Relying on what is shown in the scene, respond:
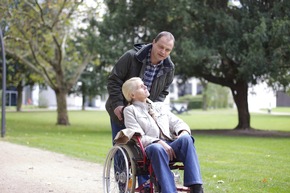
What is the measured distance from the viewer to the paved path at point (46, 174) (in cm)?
743

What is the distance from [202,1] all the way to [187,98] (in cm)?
5125

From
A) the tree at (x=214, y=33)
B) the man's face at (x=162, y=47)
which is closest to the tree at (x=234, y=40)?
the tree at (x=214, y=33)

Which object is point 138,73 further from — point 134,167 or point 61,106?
point 61,106

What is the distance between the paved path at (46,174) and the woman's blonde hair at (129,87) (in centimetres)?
199

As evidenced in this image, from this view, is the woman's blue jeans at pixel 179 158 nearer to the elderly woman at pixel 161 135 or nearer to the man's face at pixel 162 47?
the elderly woman at pixel 161 135

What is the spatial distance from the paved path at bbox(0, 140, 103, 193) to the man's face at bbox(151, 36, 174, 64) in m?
2.31

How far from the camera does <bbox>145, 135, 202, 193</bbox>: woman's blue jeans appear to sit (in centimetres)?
501

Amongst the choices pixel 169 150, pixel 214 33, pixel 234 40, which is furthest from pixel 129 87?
pixel 214 33

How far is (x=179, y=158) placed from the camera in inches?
207

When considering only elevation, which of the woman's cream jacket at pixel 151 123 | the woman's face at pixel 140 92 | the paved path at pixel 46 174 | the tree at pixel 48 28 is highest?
the tree at pixel 48 28

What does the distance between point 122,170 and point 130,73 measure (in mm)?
→ 1060

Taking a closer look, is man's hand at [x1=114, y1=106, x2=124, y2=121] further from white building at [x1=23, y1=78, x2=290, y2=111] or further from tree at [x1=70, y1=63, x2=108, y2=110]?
tree at [x1=70, y1=63, x2=108, y2=110]

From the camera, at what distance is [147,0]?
67.6 ft

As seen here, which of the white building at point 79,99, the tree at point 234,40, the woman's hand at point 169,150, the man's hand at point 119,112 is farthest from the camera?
the white building at point 79,99
